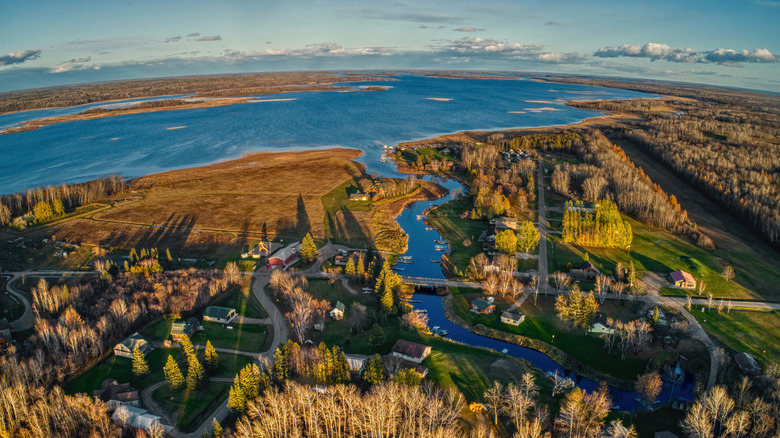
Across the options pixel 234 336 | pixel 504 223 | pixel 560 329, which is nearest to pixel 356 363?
pixel 234 336

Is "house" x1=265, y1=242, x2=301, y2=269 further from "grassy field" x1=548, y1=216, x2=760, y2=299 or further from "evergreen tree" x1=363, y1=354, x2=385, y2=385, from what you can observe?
"grassy field" x1=548, y1=216, x2=760, y2=299

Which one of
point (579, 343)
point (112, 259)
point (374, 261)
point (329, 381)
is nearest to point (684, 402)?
point (579, 343)

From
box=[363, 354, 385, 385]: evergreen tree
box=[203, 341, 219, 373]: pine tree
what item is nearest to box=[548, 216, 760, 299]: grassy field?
box=[363, 354, 385, 385]: evergreen tree

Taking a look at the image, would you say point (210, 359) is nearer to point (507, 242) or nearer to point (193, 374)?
point (193, 374)

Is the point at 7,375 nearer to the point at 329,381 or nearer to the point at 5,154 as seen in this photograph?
the point at 329,381

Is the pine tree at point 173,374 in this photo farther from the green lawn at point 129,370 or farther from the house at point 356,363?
the house at point 356,363

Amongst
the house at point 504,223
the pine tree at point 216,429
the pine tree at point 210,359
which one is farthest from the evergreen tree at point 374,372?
the house at point 504,223
